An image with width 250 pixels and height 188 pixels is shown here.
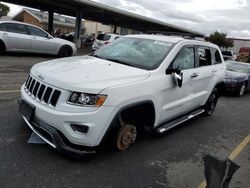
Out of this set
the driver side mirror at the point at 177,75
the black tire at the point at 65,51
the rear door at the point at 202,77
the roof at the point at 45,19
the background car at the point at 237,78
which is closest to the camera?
the driver side mirror at the point at 177,75

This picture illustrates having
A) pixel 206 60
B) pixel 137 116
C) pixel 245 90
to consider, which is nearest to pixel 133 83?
pixel 137 116

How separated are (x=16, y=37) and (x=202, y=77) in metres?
9.60

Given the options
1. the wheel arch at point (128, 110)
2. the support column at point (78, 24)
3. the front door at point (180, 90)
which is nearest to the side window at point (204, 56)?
the front door at point (180, 90)

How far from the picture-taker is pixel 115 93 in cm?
353

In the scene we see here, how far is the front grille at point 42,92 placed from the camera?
3533 mm

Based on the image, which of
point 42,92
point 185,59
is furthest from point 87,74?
point 185,59

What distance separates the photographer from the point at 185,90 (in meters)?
5.07

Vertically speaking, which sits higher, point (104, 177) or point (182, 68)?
point (182, 68)

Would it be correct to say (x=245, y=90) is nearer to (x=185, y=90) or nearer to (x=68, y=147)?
(x=185, y=90)

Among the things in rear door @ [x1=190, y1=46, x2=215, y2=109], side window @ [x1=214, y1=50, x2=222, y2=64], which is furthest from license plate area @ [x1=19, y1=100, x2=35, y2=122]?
side window @ [x1=214, y1=50, x2=222, y2=64]

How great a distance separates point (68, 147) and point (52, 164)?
352 millimetres

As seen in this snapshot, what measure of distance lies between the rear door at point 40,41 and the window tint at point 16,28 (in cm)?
28

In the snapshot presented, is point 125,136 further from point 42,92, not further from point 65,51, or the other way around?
point 65,51

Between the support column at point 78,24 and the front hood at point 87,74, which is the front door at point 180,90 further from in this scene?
the support column at point 78,24
